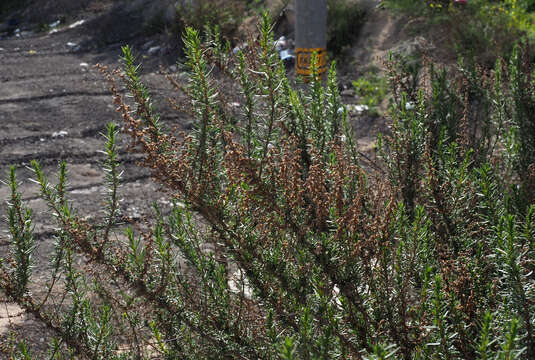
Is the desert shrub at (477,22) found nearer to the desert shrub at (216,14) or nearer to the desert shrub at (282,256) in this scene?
the desert shrub at (216,14)

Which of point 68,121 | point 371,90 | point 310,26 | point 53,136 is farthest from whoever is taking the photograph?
point 371,90

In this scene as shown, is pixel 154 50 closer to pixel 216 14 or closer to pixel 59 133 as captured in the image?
pixel 216 14

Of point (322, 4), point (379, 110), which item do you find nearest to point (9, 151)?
point (322, 4)

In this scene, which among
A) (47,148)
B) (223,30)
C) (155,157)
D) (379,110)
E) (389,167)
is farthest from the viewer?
(223,30)

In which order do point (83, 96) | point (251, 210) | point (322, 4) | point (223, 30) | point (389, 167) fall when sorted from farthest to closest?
point (223, 30) < point (83, 96) < point (322, 4) < point (389, 167) < point (251, 210)

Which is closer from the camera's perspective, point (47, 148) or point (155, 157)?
point (155, 157)

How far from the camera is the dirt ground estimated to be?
4293mm

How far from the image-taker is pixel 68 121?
281 inches

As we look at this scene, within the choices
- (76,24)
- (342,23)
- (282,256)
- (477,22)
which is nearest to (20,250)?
(282,256)

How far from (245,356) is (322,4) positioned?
444 centimetres

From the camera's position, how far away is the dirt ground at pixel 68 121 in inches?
169

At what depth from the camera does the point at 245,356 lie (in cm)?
196

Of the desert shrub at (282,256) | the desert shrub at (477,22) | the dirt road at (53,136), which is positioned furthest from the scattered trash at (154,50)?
the desert shrub at (282,256)

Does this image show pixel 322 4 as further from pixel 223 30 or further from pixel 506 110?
pixel 223 30
